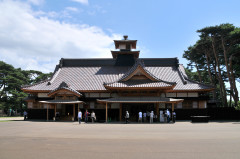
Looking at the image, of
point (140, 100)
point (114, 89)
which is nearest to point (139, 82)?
point (140, 100)

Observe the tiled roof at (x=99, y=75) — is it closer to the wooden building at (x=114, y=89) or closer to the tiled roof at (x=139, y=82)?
the wooden building at (x=114, y=89)

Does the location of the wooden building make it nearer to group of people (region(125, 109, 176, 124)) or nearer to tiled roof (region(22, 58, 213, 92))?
tiled roof (region(22, 58, 213, 92))

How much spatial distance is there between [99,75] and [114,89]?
7.48 metres

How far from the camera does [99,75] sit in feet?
111

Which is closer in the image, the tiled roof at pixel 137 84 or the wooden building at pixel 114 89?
the tiled roof at pixel 137 84

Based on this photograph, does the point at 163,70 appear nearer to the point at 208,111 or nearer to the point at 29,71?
the point at 208,111

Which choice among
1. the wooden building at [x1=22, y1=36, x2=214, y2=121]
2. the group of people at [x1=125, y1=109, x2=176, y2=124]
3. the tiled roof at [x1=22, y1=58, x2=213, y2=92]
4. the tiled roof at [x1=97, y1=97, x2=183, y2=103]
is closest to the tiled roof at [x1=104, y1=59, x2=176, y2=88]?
the wooden building at [x1=22, y1=36, x2=214, y2=121]

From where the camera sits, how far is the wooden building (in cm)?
2642

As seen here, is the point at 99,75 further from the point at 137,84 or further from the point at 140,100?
the point at 140,100

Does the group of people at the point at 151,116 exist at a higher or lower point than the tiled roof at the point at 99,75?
lower

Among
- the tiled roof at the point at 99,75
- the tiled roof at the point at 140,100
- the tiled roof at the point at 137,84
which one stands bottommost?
the tiled roof at the point at 140,100

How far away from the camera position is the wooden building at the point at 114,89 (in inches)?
1040

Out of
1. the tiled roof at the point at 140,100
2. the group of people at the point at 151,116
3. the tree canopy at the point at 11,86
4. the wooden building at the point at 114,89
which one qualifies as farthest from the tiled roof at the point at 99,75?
the tree canopy at the point at 11,86

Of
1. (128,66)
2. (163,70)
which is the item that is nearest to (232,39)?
(163,70)
